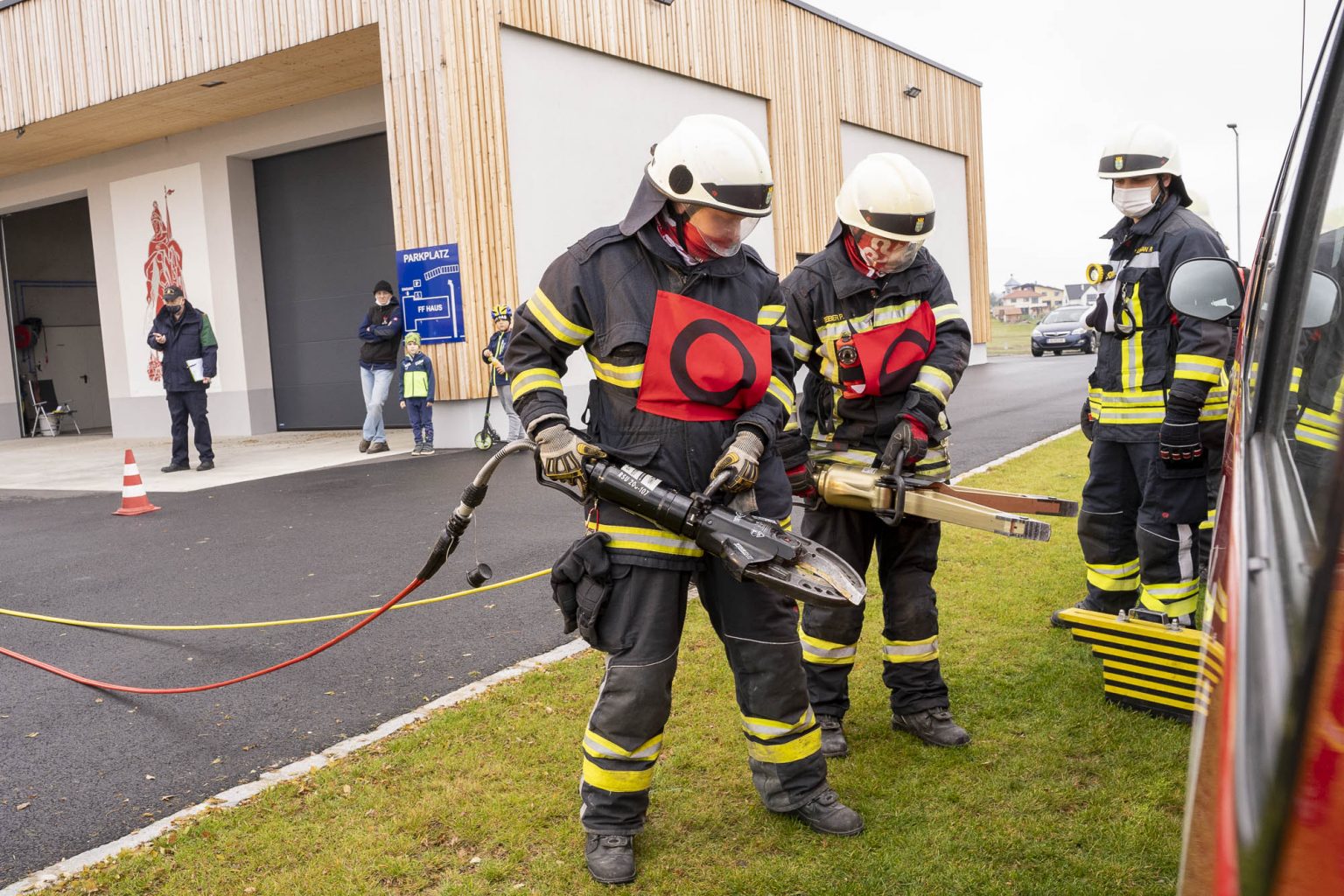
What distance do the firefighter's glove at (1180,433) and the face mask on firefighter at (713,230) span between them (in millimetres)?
1817

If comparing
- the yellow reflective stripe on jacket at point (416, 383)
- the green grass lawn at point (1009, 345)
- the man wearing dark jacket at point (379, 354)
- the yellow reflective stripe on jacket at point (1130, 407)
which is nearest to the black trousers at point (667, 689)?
the yellow reflective stripe on jacket at point (1130, 407)

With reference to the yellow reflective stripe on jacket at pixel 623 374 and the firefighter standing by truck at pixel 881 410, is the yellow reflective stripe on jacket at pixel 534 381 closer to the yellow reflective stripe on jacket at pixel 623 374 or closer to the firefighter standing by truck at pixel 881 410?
the yellow reflective stripe on jacket at pixel 623 374

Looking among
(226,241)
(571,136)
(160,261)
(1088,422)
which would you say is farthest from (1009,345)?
(1088,422)

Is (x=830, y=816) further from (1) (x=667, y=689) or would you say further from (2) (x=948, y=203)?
(2) (x=948, y=203)

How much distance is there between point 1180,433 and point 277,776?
344cm

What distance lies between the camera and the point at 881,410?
4.00 metres

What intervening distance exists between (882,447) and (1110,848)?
1.54m

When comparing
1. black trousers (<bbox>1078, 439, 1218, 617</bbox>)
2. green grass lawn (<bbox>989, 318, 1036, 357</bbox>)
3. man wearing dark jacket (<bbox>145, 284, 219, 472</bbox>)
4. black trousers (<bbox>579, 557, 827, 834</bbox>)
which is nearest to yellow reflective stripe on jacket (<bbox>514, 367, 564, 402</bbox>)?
black trousers (<bbox>579, 557, 827, 834</bbox>)

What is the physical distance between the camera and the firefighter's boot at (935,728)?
384 cm

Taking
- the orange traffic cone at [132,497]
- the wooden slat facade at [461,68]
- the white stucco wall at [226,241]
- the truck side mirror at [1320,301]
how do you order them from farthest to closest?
the white stucco wall at [226,241], the wooden slat facade at [461,68], the orange traffic cone at [132,497], the truck side mirror at [1320,301]

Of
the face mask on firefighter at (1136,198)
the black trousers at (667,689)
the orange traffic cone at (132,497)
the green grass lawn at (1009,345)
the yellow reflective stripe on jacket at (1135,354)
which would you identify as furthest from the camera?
the green grass lawn at (1009,345)

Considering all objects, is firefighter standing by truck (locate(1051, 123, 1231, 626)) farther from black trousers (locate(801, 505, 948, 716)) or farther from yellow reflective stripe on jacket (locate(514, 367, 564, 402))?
yellow reflective stripe on jacket (locate(514, 367, 564, 402))

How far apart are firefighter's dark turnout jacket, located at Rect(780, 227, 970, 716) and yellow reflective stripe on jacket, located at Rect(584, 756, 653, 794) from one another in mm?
996

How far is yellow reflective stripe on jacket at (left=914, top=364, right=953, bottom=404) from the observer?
383cm
